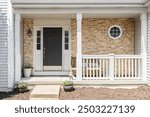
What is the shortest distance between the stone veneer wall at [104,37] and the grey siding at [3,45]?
3877 millimetres

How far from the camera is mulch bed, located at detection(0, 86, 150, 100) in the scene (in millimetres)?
11367

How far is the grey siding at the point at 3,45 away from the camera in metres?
12.8

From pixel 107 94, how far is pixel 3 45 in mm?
A: 4617

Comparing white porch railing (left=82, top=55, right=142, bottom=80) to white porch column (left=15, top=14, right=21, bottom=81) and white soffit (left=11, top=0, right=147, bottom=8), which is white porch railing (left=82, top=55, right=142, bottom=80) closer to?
white soffit (left=11, top=0, right=147, bottom=8)

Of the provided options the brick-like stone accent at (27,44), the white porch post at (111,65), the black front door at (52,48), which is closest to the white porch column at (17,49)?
the brick-like stone accent at (27,44)

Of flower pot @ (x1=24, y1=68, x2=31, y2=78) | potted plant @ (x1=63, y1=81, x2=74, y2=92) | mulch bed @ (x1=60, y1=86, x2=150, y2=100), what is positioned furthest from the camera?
flower pot @ (x1=24, y1=68, x2=31, y2=78)

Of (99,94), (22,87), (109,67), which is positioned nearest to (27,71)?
(22,87)

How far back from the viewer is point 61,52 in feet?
51.0

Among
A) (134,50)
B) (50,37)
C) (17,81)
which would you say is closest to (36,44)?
(50,37)

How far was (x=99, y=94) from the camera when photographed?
1184 cm

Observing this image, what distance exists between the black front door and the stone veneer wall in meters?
1.31

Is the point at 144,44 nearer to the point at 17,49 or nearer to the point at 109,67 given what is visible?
the point at 109,67

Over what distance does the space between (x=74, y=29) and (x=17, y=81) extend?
3.94m

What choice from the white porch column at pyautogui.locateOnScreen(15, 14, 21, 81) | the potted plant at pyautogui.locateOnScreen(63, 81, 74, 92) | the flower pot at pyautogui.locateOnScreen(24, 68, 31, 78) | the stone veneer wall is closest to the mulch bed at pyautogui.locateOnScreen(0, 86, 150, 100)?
the potted plant at pyautogui.locateOnScreen(63, 81, 74, 92)
